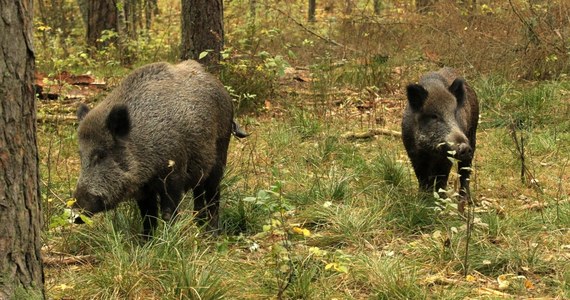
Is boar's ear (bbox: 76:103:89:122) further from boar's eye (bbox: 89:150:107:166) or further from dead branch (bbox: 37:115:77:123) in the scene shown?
dead branch (bbox: 37:115:77:123)

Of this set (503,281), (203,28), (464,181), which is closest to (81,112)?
(503,281)

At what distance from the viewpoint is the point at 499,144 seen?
905cm

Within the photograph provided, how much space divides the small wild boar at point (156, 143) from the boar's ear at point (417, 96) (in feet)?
5.81

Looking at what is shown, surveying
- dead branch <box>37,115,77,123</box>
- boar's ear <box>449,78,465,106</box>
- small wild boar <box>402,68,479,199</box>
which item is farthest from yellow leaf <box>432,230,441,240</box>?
dead branch <box>37,115,77,123</box>

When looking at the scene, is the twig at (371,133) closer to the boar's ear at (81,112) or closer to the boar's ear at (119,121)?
the boar's ear at (81,112)

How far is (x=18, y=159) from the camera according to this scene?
362 cm

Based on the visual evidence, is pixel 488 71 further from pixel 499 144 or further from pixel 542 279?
pixel 542 279

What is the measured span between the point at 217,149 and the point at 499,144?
14.2 ft

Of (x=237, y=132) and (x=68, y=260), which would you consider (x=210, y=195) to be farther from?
(x=68, y=260)

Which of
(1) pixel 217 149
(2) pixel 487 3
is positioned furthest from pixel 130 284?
(2) pixel 487 3

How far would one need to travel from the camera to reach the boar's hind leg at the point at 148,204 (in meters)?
5.59

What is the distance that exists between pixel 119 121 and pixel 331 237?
184 centimetres

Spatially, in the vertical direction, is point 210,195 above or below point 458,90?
below

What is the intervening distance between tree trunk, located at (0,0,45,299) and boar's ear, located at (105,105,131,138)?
151 cm
